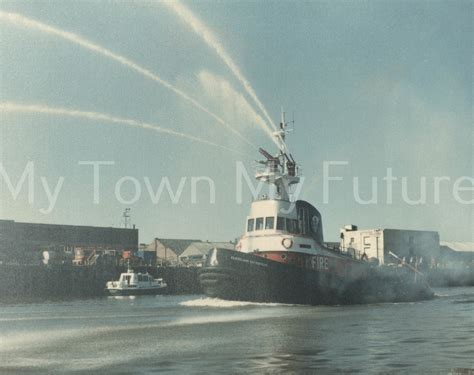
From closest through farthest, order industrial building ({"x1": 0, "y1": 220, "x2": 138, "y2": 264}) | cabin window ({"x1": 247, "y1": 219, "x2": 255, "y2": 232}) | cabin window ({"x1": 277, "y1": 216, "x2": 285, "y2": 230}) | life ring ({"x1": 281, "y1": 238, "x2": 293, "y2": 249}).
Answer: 1. life ring ({"x1": 281, "y1": 238, "x2": 293, "y2": 249})
2. cabin window ({"x1": 277, "y1": 216, "x2": 285, "y2": 230})
3. cabin window ({"x1": 247, "y1": 219, "x2": 255, "y2": 232})
4. industrial building ({"x1": 0, "y1": 220, "x2": 138, "y2": 264})

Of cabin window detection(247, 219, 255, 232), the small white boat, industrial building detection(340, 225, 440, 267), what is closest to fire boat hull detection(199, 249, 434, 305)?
cabin window detection(247, 219, 255, 232)

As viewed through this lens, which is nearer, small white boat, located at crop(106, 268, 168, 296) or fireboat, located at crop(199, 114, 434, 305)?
fireboat, located at crop(199, 114, 434, 305)

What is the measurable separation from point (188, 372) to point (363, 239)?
123107 mm

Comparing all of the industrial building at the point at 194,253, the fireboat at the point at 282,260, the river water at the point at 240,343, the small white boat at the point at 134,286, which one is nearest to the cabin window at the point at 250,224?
the fireboat at the point at 282,260

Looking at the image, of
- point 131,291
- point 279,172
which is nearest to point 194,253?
point 131,291

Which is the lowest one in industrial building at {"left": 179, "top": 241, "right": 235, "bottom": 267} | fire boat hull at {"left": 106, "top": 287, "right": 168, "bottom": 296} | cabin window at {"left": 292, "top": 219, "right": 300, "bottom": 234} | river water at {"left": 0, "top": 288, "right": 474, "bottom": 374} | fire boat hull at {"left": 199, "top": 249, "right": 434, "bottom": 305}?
fire boat hull at {"left": 106, "top": 287, "right": 168, "bottom": 296}

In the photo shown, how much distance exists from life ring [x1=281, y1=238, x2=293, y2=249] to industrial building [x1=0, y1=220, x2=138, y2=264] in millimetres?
63144

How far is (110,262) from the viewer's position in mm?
112188

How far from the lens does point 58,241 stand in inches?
5017

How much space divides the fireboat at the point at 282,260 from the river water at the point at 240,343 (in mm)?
9265

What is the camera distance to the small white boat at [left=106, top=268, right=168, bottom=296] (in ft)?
299

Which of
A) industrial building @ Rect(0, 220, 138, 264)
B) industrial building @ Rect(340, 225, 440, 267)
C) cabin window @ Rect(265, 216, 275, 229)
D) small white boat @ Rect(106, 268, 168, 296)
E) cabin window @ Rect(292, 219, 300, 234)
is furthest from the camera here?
industrial building @ Rect(340, 225, 440, 267)

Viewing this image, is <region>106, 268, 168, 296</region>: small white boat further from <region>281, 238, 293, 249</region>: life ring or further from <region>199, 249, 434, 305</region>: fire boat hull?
<region>281, 238, 293, 249</region>: life ring

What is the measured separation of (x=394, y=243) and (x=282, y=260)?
87498mm
